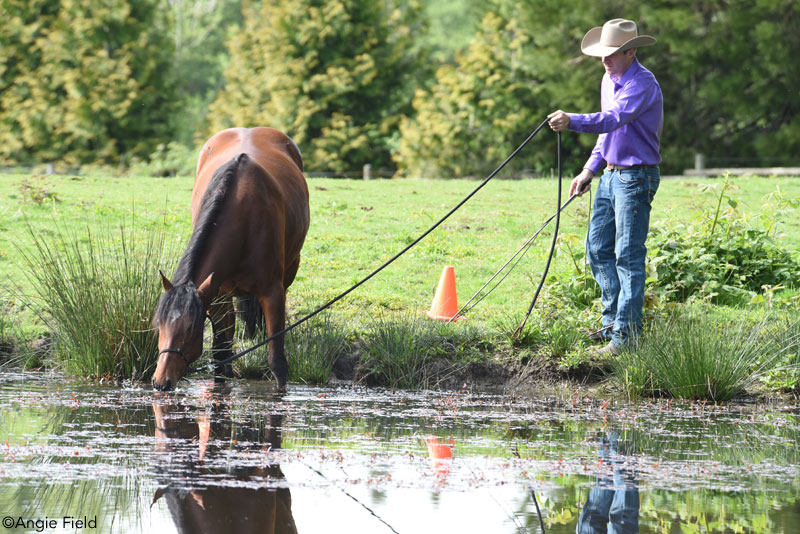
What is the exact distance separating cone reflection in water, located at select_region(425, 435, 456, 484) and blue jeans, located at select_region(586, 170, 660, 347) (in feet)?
8.38

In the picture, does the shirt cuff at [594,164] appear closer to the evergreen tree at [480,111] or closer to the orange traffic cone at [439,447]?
the orange traffic cone at [439,447]

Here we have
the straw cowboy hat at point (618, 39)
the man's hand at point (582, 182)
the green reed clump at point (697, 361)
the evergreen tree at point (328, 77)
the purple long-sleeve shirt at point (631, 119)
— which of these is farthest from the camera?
the evergreen tree at point (328, 77)

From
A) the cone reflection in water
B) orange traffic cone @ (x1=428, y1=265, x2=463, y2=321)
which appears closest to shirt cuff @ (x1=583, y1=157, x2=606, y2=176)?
orange traffic cone @ (x1=428, y1=265, x2=463, y2=321)

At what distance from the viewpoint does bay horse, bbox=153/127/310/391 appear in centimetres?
717

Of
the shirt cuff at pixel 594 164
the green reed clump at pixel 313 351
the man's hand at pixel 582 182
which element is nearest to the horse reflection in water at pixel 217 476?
the green reed clump at pixel 313 351

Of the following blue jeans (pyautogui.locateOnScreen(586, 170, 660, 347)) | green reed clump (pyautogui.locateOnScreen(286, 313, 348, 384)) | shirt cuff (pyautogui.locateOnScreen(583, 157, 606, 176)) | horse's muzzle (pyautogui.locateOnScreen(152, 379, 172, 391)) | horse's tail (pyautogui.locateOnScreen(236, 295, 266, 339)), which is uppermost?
shirt cuff (pyautogui.locateOnScreen(583, 157, 606, 176))

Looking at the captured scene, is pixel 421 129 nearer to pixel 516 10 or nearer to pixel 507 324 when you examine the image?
pixel 516 10

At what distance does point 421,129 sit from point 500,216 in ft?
46.0

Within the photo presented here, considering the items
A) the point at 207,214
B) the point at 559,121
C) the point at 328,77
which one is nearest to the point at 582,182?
the point at 559,121

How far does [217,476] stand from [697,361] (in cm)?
407

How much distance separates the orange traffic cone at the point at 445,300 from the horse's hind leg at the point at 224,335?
2101 millimetres

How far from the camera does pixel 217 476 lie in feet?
17.1

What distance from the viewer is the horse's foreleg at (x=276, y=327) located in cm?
823

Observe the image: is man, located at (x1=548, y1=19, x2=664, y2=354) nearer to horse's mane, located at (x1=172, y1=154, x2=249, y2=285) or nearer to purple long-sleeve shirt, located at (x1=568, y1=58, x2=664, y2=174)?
purple long-sleeve shirt, located at (x1=568, y1=58, x2=664, y2=174)
